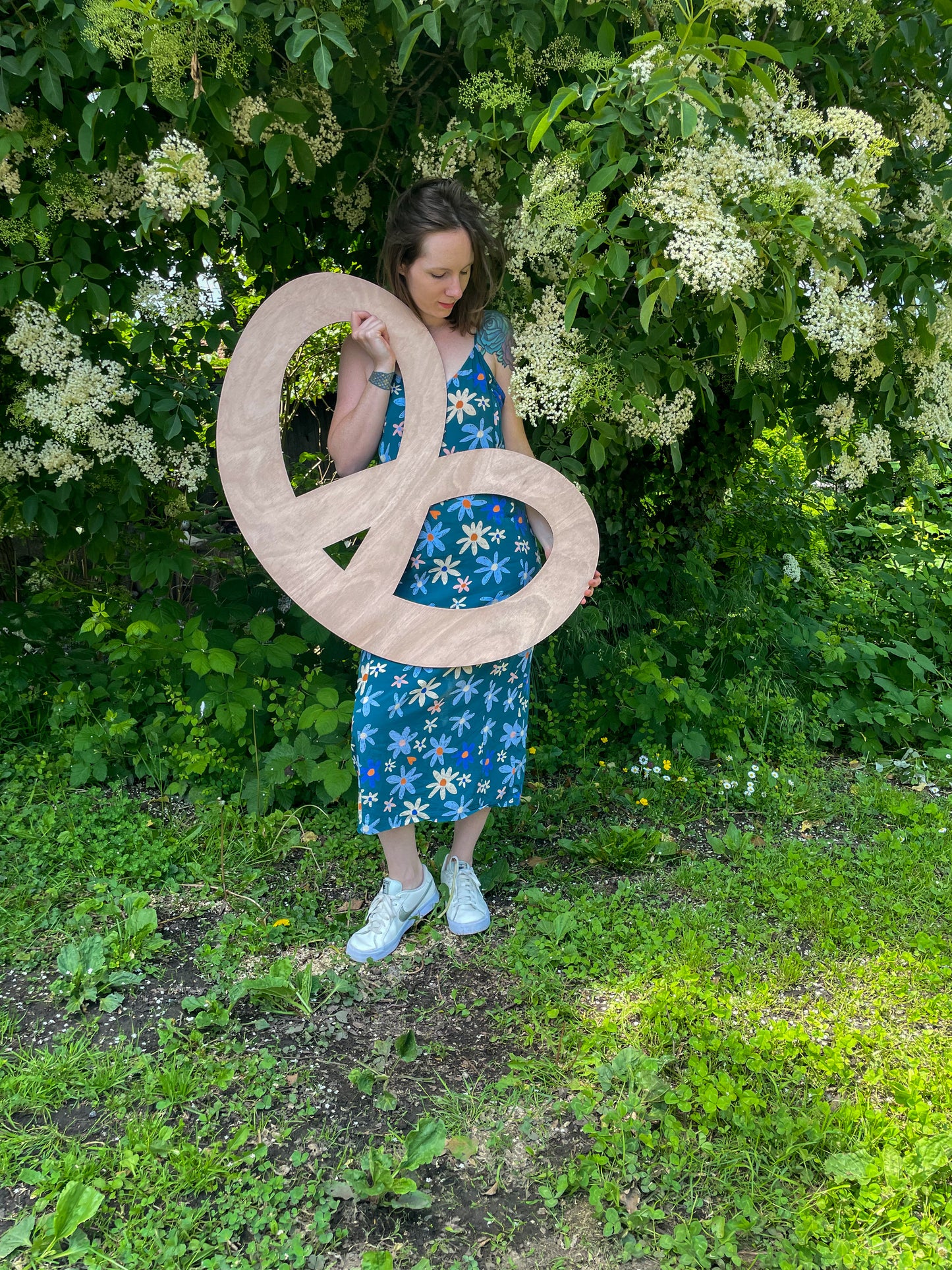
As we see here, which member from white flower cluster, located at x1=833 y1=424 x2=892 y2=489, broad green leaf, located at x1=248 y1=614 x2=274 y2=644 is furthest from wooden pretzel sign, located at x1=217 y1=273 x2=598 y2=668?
broad green leaf, located at x1=248 y1=614 x2=274 y2=644

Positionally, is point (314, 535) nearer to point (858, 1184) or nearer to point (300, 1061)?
point (300, 1061)

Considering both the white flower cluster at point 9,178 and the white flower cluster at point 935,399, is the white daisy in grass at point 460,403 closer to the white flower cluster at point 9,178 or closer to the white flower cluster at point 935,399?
the white flower cluster at point 9,178

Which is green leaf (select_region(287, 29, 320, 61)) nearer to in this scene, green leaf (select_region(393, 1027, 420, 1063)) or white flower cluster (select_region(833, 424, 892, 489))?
white flower cluster (select_region(833, 424, 892, 489))

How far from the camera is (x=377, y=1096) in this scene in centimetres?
188

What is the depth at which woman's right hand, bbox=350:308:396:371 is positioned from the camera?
79.7 inches

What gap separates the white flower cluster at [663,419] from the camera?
7.16 ft

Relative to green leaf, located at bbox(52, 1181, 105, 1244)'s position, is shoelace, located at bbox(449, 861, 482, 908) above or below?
below

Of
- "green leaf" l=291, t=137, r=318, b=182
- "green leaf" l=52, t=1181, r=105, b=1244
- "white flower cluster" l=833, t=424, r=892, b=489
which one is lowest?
"green leaf" l=52, t=1181, r=105, b=1244

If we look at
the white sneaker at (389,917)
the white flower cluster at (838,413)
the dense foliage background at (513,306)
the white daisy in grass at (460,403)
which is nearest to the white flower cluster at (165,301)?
the dense foliage background at (513,306)

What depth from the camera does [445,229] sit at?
6.48 feet

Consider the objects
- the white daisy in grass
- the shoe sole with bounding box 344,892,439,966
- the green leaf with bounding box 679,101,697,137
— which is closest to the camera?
the green leaf with bounding box 679,101,697,137

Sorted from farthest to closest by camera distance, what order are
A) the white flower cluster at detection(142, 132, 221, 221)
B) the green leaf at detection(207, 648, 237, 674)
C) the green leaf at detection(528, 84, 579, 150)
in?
the green leaf at detection(207, 648, 237, 674)
the white flower cluster at detection(142, 132, 221, 221)
the green leaf at detection(528, 84, 579, 150)

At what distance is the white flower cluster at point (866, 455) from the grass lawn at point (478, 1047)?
113 centimetres

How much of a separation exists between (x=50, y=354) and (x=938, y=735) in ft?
10.8
